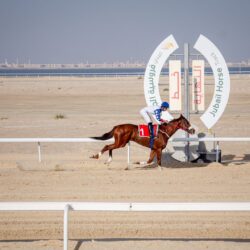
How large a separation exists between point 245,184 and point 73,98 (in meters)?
28.1

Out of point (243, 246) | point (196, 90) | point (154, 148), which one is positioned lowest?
point (243, 246)

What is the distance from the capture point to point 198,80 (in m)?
14.3

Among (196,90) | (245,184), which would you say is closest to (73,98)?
(196,90)

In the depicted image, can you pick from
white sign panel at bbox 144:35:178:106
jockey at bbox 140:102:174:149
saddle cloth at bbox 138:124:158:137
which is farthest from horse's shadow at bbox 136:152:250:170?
white sign panel at bbox 144:35:178:106

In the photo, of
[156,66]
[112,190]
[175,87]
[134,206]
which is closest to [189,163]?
[175,87]

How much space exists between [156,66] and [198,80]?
0.98 m

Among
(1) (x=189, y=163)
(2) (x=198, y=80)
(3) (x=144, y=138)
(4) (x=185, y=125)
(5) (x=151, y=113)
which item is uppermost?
(2) (x=198, y=80)

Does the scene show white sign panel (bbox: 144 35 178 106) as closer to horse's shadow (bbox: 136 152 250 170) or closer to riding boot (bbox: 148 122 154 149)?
horse's shadow (bbox: 136 152 250 170)

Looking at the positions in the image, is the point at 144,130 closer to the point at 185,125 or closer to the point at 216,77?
the point at 185,125

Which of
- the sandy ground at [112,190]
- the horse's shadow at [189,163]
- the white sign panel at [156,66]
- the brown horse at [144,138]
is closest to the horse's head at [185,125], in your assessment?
the brown horse at [144,138]

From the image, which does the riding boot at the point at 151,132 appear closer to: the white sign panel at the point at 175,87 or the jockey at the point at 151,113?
the jockey at the point at 151,113

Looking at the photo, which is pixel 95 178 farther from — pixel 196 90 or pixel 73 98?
pixel 73 98

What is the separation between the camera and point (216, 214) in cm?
898

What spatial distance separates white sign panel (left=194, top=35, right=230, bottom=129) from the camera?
45.9 feet
